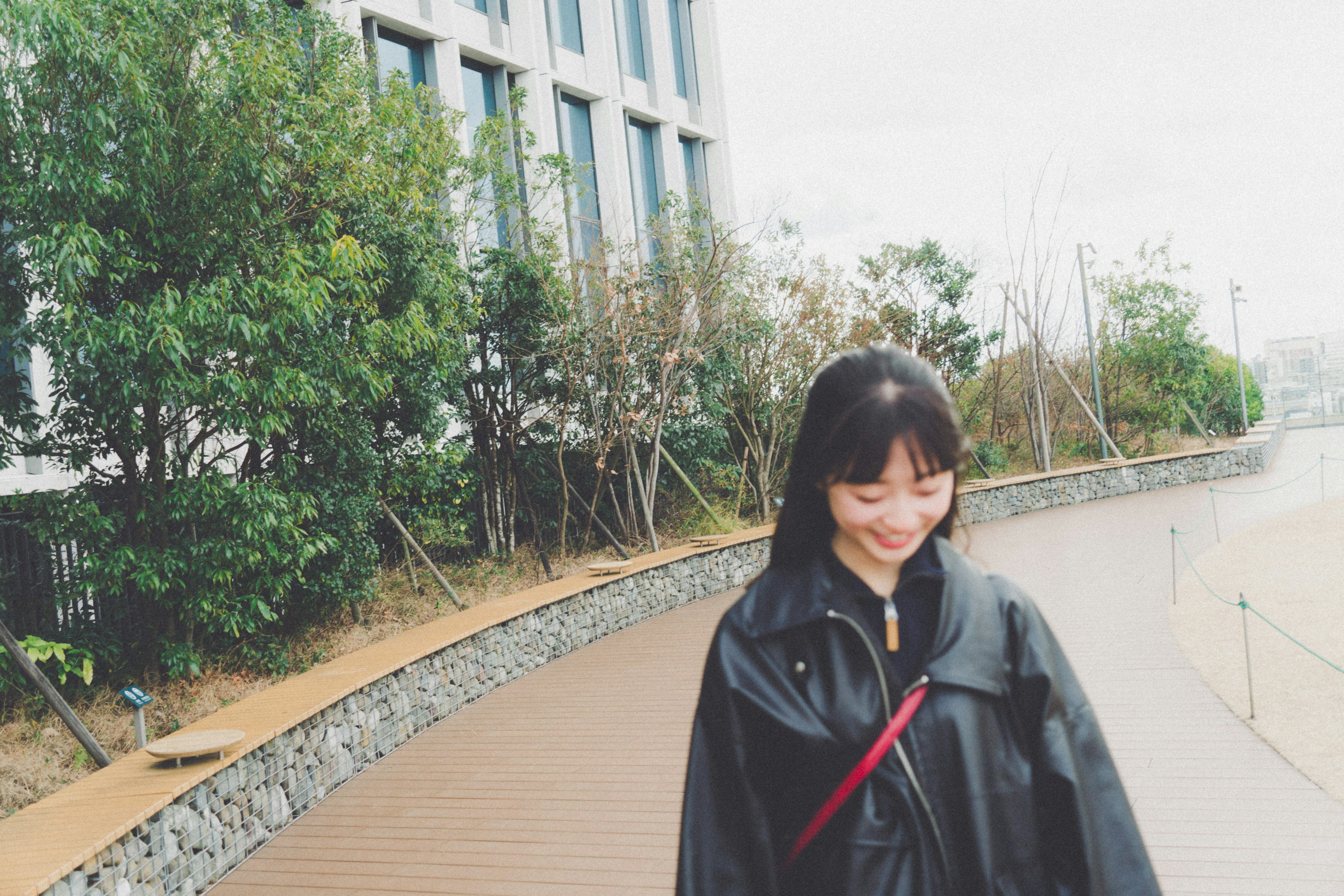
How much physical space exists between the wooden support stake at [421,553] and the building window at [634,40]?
1145 cm

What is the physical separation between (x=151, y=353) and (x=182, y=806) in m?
2.46

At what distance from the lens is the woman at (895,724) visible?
4.61ft

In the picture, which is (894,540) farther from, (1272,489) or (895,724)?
(1272,489)

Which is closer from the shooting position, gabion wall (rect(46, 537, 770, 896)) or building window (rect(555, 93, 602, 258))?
gabion wall (rect(46, 537, 770, 896))

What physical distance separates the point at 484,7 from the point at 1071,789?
50.2 feet

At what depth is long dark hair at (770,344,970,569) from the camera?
143 cm

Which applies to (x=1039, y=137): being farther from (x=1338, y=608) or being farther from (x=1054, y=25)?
(x=1338, y=608)

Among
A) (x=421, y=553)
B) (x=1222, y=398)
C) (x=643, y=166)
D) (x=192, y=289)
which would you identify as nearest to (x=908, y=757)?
(x=192, y=289)

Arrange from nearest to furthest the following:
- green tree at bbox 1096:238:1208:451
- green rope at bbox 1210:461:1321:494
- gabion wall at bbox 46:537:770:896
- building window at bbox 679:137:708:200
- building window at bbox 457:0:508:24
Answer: gabion wall at bbox 46:537:770:896, building window at bbox 457:0:508:24, green rope at bbox 1210:461:1321:494, building window at bbox 679:137:708:200, green tree at bbox 1096:238:1208:451

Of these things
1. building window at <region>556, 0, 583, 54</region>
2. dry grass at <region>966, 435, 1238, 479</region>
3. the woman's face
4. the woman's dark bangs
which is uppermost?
building window at <region>556, 0, 583, 54</region>

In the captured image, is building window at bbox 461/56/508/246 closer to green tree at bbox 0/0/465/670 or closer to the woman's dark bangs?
green tree at bbox 0/0/465/670

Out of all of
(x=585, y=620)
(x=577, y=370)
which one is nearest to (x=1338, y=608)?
(x=585, y=620)

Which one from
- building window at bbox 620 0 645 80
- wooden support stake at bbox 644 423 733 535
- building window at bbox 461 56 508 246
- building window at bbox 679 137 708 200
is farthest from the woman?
building window at bbox 679 137 708 200

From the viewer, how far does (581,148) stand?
1639cm
